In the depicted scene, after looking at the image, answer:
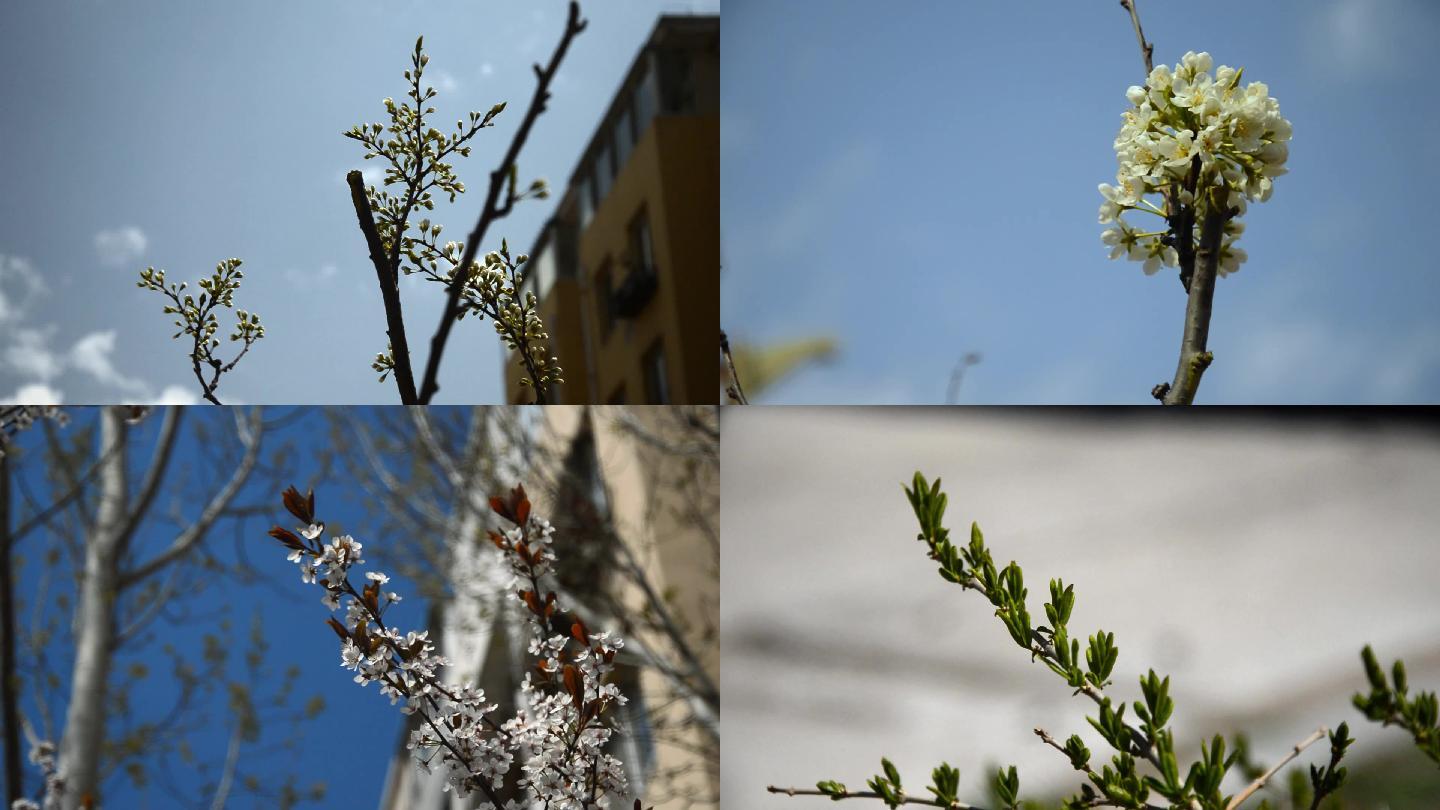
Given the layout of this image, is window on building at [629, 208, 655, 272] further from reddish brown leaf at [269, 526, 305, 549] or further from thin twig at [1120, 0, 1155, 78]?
thin twig at [1120, 0, 1155, 78]

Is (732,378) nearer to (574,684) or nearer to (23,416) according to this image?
(574,684)

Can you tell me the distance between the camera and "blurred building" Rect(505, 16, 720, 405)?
173 centimetres

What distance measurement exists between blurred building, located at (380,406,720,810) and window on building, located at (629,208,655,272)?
210mm

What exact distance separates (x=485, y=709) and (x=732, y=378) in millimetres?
587

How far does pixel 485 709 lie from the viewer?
149 centimetres

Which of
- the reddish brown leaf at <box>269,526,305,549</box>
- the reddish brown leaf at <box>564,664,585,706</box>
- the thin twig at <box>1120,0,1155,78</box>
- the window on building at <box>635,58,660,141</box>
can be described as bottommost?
the reddish brown leaf at <box>564,664,585,706</box>

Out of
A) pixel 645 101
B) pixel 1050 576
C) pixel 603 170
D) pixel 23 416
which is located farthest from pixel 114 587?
pixel 1050 576

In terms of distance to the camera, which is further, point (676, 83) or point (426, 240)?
point (676, 83)

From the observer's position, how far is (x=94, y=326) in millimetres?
1661

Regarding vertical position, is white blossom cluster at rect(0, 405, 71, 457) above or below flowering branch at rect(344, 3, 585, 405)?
below

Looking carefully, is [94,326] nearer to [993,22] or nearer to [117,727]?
[117,727]

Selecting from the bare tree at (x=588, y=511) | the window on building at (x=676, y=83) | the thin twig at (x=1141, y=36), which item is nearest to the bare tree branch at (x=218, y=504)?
the bare tree at (x=588, y=511)

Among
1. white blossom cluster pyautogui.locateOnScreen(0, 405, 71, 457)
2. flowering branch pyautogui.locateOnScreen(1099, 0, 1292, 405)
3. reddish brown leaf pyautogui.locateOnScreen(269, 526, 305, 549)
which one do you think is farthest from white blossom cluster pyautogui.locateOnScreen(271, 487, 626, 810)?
flowering branch pyautogui.locateOnScreen(1099, 0, 1292, 405)

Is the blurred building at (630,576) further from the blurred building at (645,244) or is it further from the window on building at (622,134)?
the window on building at (622,134)
